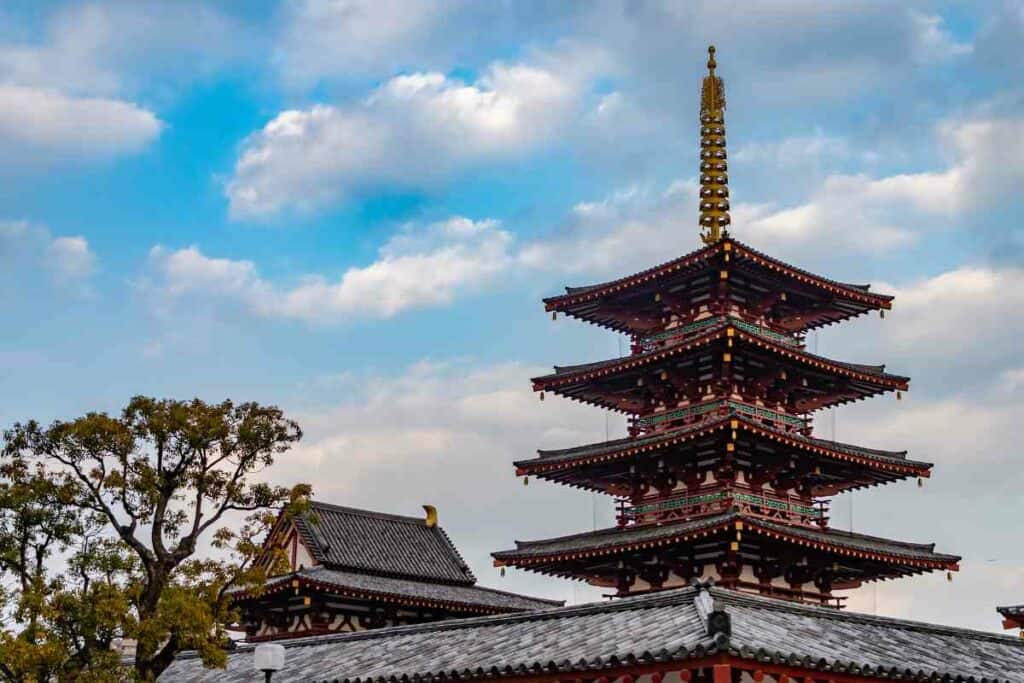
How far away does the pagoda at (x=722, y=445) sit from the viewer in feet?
140

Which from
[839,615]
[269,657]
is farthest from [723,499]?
[269,657]

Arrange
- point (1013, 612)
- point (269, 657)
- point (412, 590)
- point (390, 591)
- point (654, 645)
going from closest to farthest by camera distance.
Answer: point (654, 645), point (269, 657), point (1013, 612), point (390, 591), point (412, 590)

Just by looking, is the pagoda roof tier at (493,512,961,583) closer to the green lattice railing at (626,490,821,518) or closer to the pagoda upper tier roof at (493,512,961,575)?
the pagoda upper tier roof at (493,512,961,575)

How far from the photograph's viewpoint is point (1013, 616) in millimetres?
40125

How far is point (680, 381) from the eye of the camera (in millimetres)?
A: 45875

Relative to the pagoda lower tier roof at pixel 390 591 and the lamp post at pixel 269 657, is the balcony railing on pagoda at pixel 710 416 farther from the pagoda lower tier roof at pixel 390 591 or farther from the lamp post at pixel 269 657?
the lamp post at pixel 269 657

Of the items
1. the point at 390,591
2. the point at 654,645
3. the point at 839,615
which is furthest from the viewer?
the point at 390,591

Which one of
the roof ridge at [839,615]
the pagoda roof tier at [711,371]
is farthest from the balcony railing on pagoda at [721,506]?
the roof ridge at [839,615]

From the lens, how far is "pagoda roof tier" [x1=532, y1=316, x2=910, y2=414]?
144 ft

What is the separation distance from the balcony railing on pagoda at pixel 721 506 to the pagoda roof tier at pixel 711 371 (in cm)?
369

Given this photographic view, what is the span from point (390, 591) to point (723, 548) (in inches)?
568

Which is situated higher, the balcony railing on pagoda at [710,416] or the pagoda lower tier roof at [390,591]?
the balcony railing on pagoda at [710,416]

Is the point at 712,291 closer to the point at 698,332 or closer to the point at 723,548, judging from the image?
the point at 698,332

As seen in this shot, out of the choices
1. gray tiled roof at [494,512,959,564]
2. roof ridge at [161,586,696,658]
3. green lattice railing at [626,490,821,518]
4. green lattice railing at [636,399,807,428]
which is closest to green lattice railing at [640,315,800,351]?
green lattice railing at [636,399,807,428]
